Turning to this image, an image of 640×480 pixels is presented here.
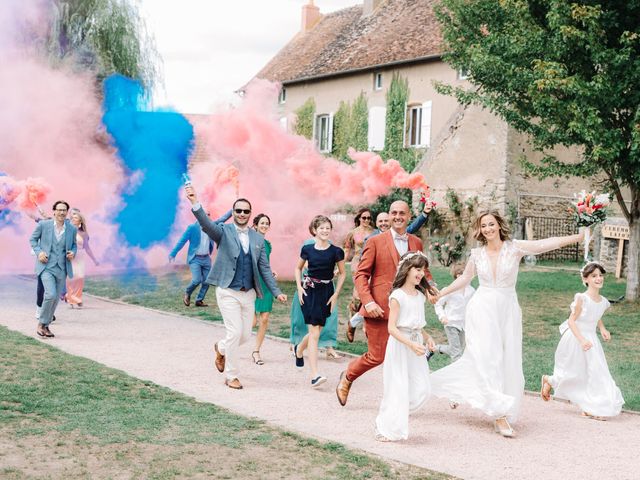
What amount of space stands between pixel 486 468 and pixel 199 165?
1775 centimetres

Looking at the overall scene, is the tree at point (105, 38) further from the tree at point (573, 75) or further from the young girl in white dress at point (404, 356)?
the young girl in white dress at point (404, 356)

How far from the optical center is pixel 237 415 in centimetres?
764

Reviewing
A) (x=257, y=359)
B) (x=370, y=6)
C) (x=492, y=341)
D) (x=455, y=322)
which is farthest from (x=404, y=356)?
(x=370, y=6)

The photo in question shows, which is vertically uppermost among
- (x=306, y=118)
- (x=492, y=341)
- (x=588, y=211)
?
(x=306, y=118)

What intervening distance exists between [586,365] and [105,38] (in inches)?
842

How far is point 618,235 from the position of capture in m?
22.9

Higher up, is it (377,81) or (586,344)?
(377,81)

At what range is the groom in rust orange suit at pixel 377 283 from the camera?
7949mm

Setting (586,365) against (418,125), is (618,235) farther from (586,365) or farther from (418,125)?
(586,365)

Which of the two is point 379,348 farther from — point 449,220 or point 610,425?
point 449,220

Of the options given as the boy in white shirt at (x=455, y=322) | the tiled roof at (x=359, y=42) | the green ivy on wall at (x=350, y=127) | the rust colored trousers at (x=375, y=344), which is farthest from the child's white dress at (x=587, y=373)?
the green ivy on wall at (x=350, y=127)

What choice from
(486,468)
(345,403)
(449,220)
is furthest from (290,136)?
(486,468)

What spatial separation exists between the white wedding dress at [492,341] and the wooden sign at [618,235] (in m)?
15.7

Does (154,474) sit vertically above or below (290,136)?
below
